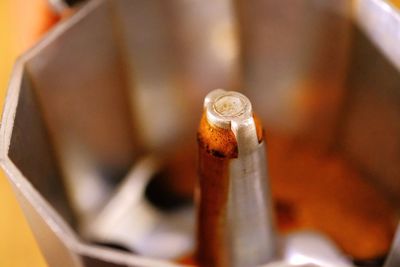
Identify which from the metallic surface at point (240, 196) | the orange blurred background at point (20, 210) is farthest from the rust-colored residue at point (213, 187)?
the orange blurred background at point (20, 210)

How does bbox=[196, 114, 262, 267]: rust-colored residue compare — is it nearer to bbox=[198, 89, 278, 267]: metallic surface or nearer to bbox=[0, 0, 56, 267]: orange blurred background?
bbox=[198, 89, 278, 267]: metallic surface

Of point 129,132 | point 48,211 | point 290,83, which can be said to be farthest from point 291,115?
point 48,211

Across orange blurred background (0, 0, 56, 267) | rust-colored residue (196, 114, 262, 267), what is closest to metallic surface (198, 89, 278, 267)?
rust-colored residue (196, 114, 262, 267)

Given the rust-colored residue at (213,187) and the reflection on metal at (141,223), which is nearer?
the rust-colored residue at (213,187)

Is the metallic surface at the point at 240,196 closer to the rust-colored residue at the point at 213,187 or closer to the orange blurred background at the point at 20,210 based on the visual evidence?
the rust-colored residue at the point at 213,187

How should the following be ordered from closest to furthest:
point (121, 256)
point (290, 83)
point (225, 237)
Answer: point (121, 256)
point (225, 237)
point (290, 83)

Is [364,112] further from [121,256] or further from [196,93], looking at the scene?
[121,256]

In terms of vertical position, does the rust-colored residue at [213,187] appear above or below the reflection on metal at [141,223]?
above
